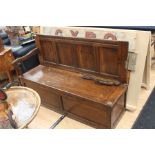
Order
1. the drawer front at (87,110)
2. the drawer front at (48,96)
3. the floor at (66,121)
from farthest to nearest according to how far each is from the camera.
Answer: the drawer front at (48,96)
the floor at (66,121)
the drawer front at (87,110)

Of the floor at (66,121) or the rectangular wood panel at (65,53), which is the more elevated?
the rectangular wood panel at (65,53)

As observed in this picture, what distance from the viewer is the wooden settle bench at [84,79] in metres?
1.79

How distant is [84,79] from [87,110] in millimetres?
369

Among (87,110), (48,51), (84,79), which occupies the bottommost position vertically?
(87,110)

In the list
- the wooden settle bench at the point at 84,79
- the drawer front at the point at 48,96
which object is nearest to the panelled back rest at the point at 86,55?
the wooden settle bench at the point at 84,79

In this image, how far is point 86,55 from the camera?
2.05m

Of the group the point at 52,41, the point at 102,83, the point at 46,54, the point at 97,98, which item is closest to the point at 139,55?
the point at 102,83

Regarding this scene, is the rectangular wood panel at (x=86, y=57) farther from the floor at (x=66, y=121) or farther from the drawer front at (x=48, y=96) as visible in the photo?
the floor at (x=66, y=121)

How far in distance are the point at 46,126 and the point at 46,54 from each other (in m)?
0.94

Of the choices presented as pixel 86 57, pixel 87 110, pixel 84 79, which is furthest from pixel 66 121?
pixel 86 57

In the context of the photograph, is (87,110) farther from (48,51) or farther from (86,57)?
(48,51)

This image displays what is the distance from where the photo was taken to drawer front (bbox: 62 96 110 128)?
5.78 feet

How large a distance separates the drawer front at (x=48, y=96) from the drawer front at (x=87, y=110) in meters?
0.10

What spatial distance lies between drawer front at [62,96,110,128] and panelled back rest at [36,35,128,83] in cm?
39
